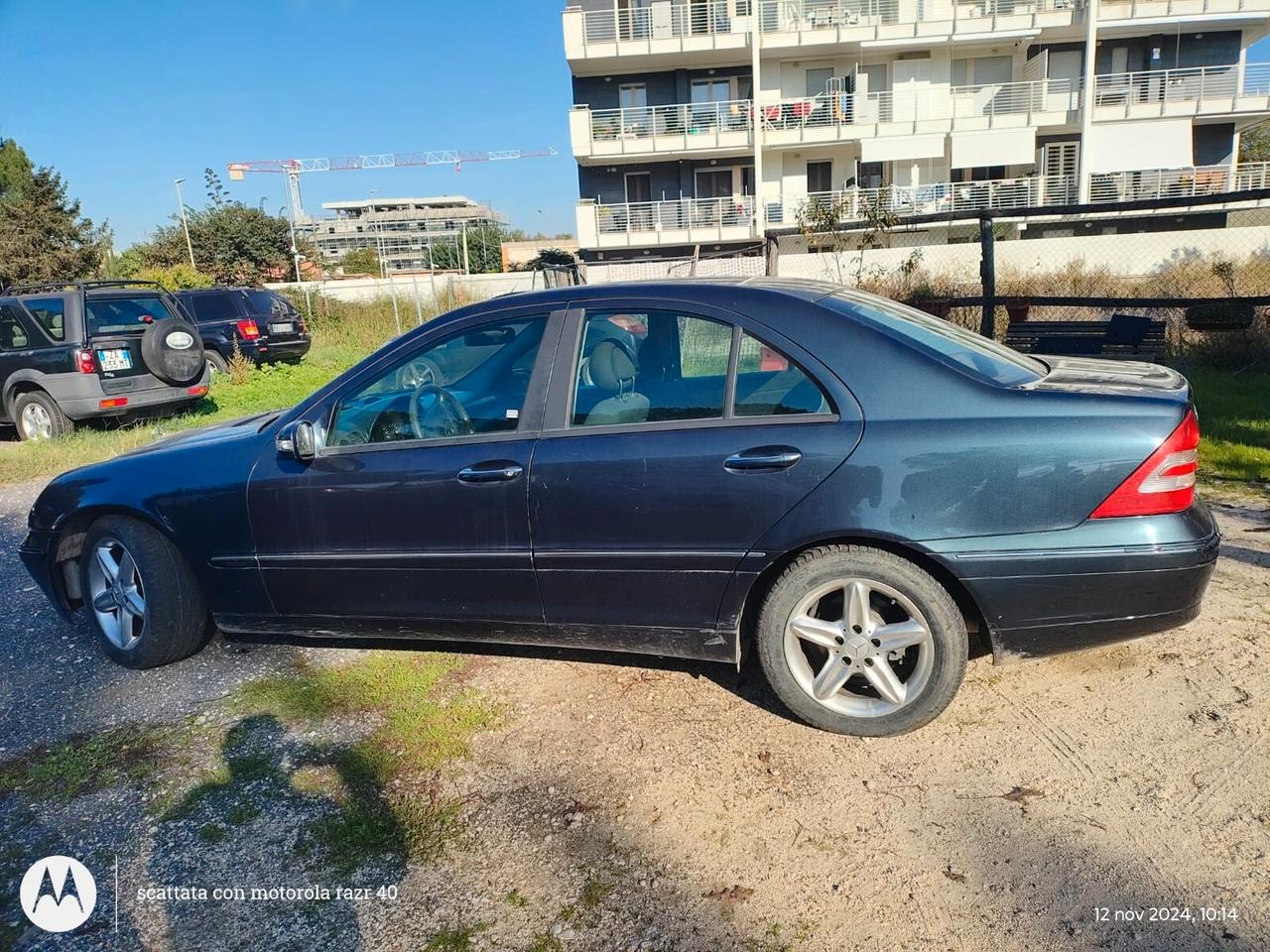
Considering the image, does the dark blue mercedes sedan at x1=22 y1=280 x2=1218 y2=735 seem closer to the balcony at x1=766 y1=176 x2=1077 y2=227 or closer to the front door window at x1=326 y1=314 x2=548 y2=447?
the front door window at x1=326 y1=314 x2=548 y2=447

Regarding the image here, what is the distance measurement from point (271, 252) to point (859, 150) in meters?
25.2

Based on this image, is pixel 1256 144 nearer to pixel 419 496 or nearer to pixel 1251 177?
pixel 1251 177

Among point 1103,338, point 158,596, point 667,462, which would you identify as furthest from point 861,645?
point 1103,338

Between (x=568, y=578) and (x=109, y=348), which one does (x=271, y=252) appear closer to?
(x=109, y=348)

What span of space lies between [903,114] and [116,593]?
33.7 m

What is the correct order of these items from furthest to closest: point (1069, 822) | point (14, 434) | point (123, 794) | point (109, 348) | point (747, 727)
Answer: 1. point (14, 434)
2. point (109, 348)
3. point (747, 727)
4. point (123, 794)
5. point (1069, 822)

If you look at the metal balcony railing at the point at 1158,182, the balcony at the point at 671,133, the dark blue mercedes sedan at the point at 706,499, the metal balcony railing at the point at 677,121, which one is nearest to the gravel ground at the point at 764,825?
the dark blue mercedes sedan at the point at 706,499

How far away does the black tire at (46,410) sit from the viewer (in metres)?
9.90

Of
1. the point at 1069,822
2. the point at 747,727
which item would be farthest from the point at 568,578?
the point at 1069,822

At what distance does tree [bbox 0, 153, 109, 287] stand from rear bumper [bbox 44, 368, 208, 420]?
27.2 metres

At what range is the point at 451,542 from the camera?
336 cm

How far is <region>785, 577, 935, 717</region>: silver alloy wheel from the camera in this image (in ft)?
9.62

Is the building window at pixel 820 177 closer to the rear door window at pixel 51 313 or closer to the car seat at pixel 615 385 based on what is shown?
the rear door window at pixel 51 313

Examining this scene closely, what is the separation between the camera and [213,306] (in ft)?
52.5
